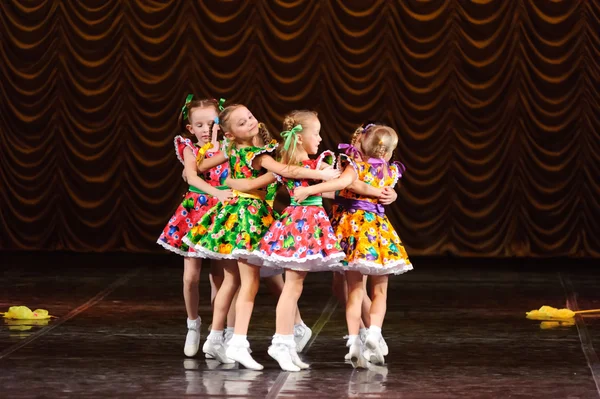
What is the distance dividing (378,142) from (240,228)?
2.44 feet

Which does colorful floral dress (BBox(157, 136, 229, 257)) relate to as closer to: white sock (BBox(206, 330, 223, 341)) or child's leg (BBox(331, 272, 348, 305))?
white sock (BBox(206, 330, 223, 341))

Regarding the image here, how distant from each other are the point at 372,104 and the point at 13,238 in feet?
12.5

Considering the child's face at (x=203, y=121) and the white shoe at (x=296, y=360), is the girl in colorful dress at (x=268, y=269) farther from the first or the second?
the white shoe at (x=296, y=360)

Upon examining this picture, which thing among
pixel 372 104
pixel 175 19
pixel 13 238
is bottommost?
pixel 13 238

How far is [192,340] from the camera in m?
5.13

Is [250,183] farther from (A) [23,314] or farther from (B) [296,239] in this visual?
(A) [23,314]

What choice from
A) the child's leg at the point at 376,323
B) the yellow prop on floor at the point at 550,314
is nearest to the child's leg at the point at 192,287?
the child's leg at the point at 376,323

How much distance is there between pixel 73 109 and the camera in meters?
10.9

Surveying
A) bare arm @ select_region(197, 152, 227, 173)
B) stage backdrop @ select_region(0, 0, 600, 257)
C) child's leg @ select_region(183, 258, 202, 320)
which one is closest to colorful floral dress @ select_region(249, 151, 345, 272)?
bare arm @ select_region(197, 152, 227, 173)

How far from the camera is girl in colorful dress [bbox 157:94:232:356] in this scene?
518cm

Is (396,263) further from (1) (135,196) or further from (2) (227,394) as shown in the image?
(1) (135,196)

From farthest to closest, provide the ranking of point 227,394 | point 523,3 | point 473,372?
point 523,3
point 473,372
point 227,394

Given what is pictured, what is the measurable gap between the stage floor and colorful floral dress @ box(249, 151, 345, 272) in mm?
471

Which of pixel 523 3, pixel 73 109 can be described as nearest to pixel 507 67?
pixel 523 3
